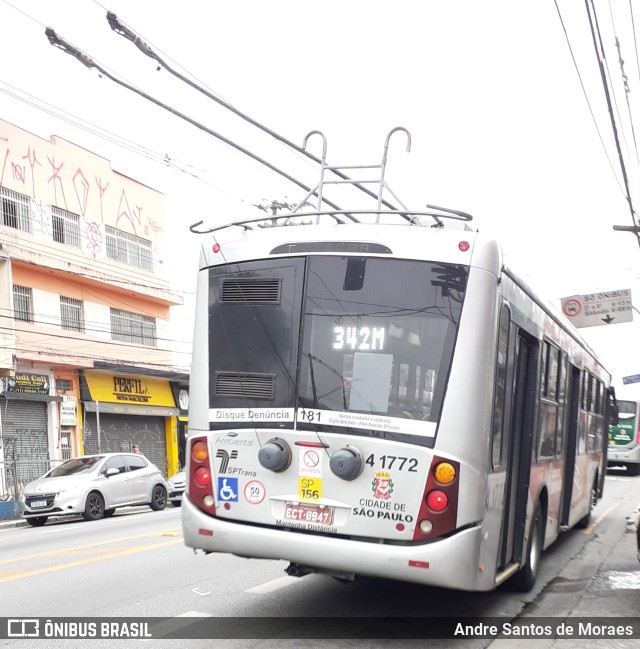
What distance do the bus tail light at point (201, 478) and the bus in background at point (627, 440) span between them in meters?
28.5

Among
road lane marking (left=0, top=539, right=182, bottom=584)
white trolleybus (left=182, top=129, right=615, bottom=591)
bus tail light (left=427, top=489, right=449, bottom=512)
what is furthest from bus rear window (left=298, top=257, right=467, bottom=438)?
road lane marking (left=0, top=539, right=182, bottom=584)

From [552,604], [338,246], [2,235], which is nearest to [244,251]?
[338,246]

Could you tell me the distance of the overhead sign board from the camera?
86.6 feet

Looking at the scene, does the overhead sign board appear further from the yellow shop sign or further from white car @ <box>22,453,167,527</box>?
the yellow shop sign

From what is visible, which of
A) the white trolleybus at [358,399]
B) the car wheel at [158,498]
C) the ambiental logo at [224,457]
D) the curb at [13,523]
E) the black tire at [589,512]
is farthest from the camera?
the car wheel at [158,498]

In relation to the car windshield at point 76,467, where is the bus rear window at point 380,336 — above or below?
above

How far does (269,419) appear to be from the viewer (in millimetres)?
6371

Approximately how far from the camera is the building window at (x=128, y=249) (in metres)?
33.6

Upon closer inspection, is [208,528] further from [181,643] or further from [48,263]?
[48,263]

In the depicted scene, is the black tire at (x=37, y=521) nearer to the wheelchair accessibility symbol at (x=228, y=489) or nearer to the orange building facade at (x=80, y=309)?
the orange building facade at (x=80, y=309)

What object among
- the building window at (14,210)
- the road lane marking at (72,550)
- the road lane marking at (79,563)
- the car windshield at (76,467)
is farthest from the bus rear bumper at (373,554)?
the building window at (14,210)

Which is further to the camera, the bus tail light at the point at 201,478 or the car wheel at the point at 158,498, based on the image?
the car wheel at the point at 158,498

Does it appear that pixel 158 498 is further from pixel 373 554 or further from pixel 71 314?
pixel 373 554

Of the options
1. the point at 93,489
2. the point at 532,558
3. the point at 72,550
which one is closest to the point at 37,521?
the point at 93,489
